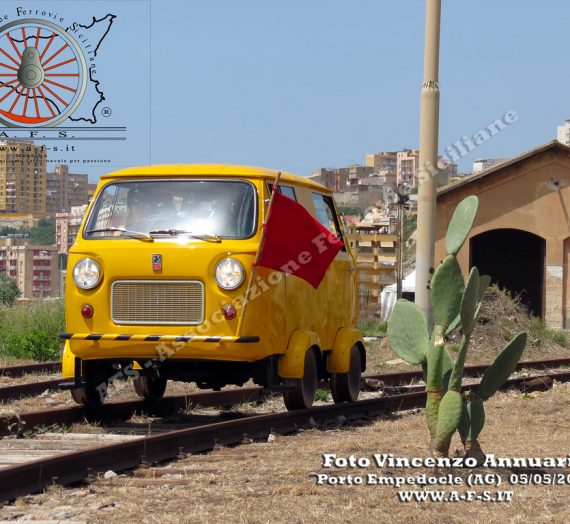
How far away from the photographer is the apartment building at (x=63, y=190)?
185 metres

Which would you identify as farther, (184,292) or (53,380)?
(53,380)

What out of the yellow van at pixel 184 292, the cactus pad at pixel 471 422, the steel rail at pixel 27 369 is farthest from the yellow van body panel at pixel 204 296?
the steel rail at pixel 27 369

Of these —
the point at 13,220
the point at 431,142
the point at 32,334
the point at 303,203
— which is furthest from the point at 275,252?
the point at 13,220

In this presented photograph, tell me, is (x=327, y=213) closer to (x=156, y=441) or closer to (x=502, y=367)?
(x=502, y=367)

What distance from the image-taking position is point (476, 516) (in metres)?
6.04

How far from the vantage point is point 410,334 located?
825cm

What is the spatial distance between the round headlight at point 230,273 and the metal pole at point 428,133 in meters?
8.06

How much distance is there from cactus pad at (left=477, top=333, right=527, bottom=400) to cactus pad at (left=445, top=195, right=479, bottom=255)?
946 mm

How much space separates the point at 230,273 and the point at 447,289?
2.58 metres

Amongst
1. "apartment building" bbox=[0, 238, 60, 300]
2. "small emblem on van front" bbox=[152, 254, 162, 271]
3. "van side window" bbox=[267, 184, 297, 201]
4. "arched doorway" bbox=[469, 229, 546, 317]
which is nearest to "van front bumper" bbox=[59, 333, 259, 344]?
"small emblem on van front" bbox=[152, 254, 162, 271]

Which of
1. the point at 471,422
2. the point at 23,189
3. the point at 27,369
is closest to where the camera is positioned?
the point at 471,422

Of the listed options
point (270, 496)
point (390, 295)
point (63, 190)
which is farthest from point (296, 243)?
point (63, 190)

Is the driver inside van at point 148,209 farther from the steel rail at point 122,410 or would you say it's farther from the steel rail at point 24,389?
the steel rail at point 24,389

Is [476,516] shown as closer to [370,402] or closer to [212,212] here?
[212,212]
